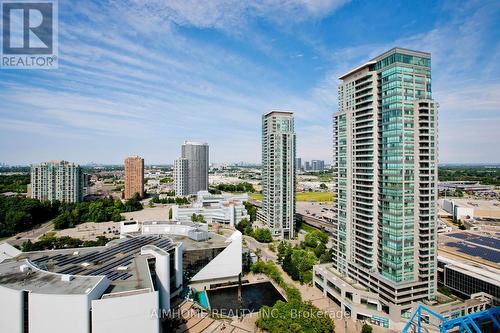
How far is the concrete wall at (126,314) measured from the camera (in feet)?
52.5

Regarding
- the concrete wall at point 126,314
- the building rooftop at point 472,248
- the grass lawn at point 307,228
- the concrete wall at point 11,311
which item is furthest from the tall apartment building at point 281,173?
the concrete wall at point 11,311

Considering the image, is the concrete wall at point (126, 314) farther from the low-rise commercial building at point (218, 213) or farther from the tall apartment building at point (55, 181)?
the tall apartment building at point (55, 181)

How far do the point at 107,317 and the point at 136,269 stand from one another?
269 inches

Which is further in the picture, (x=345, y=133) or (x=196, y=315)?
(x=345, y=133)

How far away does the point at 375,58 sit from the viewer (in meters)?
25.8

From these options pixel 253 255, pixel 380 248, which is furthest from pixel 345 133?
pixel 253 255

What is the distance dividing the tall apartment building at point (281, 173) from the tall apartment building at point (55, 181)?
2003 inches

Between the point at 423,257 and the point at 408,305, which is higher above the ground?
the point at 423,257

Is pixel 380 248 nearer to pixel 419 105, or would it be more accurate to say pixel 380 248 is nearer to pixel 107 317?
pixel 419 105

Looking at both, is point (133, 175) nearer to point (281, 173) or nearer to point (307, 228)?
point (281, 173)

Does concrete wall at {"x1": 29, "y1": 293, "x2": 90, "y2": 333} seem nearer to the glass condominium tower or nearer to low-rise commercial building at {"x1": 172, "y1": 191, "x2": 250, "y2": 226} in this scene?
the glass condominium tower

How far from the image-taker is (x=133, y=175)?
3531 inches

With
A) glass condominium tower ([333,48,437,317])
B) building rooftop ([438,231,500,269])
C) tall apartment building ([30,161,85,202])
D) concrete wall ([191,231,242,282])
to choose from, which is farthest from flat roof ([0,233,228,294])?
tall apartment building ([30,161,85,202])

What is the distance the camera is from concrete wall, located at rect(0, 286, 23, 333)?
1645cm
